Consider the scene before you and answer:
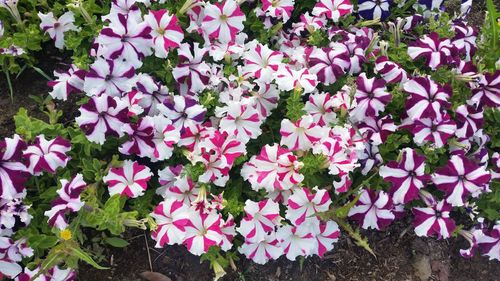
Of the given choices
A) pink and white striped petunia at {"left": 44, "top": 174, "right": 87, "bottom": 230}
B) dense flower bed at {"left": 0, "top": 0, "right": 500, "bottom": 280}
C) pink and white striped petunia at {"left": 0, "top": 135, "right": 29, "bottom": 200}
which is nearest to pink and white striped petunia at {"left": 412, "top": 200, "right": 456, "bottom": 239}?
dense flower bed at {"left": 0, "top": 0, "right": 500, "bottom": 280}

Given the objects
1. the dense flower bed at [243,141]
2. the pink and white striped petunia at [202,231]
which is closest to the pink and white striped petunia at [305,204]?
the dense flower bed at [243,141]

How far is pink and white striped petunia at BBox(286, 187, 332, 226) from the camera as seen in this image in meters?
2.29

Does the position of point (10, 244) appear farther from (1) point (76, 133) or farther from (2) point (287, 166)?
(2) point (287, 166)

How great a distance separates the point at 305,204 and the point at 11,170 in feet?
3.97

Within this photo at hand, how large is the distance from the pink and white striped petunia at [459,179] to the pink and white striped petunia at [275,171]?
66cm

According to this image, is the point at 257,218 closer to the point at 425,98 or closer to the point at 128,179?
the point at 128,179

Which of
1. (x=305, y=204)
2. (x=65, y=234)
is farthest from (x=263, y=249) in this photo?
(x=65, y=234)

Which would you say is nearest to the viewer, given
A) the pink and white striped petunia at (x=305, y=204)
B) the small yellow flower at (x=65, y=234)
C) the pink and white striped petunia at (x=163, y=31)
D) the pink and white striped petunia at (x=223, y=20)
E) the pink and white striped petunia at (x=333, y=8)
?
the small yellow flower at (x=65, y=234)

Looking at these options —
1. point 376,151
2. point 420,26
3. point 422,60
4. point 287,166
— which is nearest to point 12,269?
point 287,166

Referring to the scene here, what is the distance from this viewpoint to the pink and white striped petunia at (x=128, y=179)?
2283mm

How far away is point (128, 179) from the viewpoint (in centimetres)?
233

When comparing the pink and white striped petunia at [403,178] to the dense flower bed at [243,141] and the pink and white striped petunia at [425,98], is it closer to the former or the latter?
the dense flower bed at [243,141]

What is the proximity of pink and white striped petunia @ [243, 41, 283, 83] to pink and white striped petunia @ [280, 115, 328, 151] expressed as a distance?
1.02 ft

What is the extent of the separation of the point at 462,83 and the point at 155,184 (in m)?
1.58
